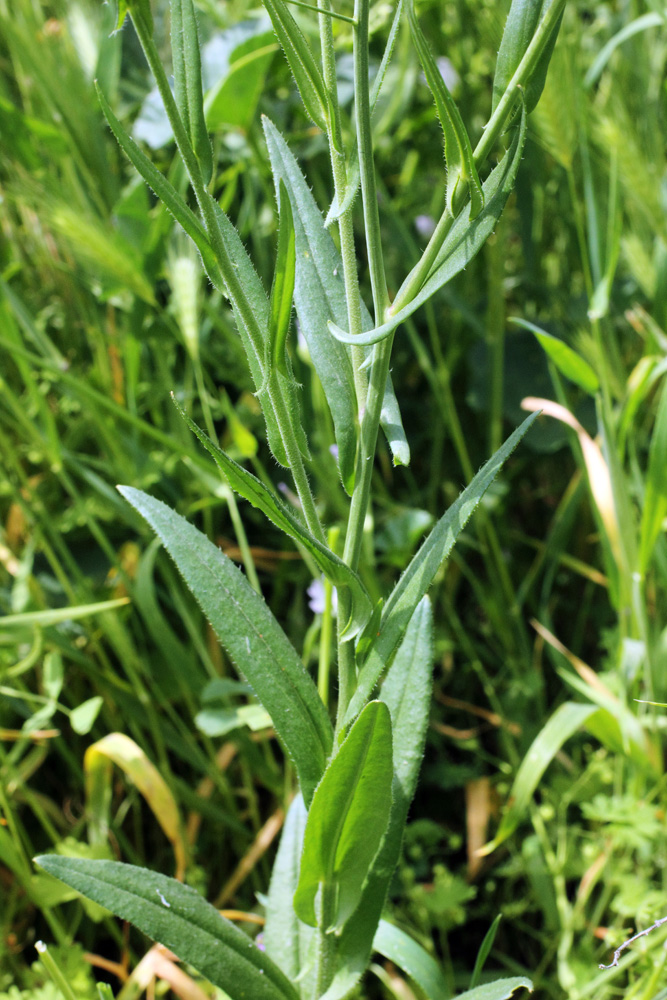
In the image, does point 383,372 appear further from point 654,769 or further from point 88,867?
point 654,769

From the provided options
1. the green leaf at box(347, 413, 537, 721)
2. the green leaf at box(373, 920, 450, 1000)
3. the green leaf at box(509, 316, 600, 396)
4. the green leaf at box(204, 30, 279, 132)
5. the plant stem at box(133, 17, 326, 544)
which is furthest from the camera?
the green leaf at box(204, 30, 279, 132)

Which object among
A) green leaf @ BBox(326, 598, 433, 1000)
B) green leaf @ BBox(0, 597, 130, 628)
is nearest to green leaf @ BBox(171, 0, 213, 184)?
green leaf @ BBox(326, 598, 433, 1000)

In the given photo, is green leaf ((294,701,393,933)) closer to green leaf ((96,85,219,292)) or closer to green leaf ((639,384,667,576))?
green leaf ((96,85,219,292))

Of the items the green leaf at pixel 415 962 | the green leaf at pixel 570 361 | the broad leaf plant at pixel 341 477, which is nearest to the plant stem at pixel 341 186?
the broad leaf plant at pixel 341 477

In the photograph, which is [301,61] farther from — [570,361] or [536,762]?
[536,762]

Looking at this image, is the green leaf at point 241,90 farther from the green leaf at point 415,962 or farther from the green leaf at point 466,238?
the green leaf at point 415,962
